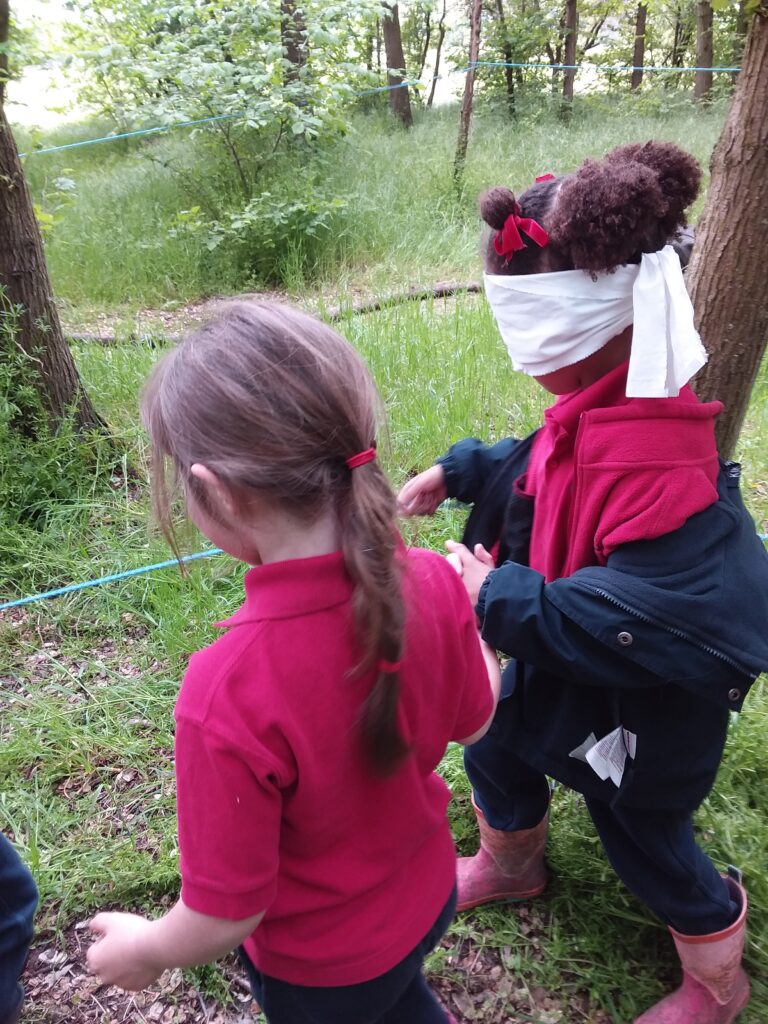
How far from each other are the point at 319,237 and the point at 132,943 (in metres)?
6.53

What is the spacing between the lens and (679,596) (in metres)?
1.24

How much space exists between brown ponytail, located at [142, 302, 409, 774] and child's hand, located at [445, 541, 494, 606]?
17.2 inches

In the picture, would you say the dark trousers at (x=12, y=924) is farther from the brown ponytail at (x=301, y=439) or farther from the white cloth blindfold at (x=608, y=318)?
the white cloth blindfold at (x=608, y=318)

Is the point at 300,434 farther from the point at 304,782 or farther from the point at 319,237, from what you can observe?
the point at 319,237

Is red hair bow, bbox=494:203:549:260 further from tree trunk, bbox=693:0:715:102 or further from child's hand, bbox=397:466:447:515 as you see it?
tree trunk, bbox=693:0:715:102

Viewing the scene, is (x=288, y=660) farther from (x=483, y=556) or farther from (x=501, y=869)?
(x=501, y=869)

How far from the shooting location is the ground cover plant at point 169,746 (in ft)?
5.96

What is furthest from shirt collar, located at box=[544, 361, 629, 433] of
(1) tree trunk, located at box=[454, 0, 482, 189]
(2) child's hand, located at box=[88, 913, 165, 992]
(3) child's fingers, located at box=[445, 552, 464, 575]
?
(1) tree trunk, located at box=[454, 0, 482, 189]

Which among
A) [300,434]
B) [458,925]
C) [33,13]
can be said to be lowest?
[458,925]

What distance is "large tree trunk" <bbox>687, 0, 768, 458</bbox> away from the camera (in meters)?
2.12

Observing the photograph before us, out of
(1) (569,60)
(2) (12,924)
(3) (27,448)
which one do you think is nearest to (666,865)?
(2) (12,924)

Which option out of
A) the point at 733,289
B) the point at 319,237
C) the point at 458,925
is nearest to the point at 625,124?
the point at 319,237

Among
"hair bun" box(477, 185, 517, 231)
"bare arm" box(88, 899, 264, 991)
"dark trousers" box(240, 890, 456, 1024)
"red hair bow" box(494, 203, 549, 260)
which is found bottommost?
"dark trousers" box(240, 890, 456, 1024)

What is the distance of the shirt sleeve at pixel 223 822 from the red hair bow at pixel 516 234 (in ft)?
3.24
